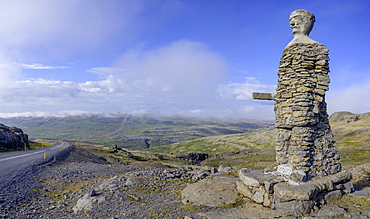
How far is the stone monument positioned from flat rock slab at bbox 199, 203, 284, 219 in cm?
63

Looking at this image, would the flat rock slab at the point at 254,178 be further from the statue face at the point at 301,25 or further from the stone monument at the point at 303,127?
the statue face at the point at 301,25

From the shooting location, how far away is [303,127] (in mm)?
13539

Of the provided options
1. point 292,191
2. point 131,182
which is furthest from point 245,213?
point 131,182

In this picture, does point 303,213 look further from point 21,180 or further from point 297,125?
point 21,180

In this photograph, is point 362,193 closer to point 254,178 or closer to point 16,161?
point 254,178

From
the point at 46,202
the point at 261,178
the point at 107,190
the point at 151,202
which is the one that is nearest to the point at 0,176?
the point at 46,202

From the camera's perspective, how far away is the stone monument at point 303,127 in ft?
42.1

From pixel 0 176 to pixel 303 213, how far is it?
25078mm

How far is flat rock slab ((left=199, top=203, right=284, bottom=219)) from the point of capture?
11.2 metres

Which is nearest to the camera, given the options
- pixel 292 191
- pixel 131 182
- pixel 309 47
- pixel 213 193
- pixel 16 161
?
pixel 292 191

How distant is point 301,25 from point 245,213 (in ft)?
37.8

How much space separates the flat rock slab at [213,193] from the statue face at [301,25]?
10554 millimetres

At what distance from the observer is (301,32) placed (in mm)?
14641

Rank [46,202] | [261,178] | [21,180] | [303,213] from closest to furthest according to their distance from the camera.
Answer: [303,213]
[261,178]
[46,202]
[21,180]
